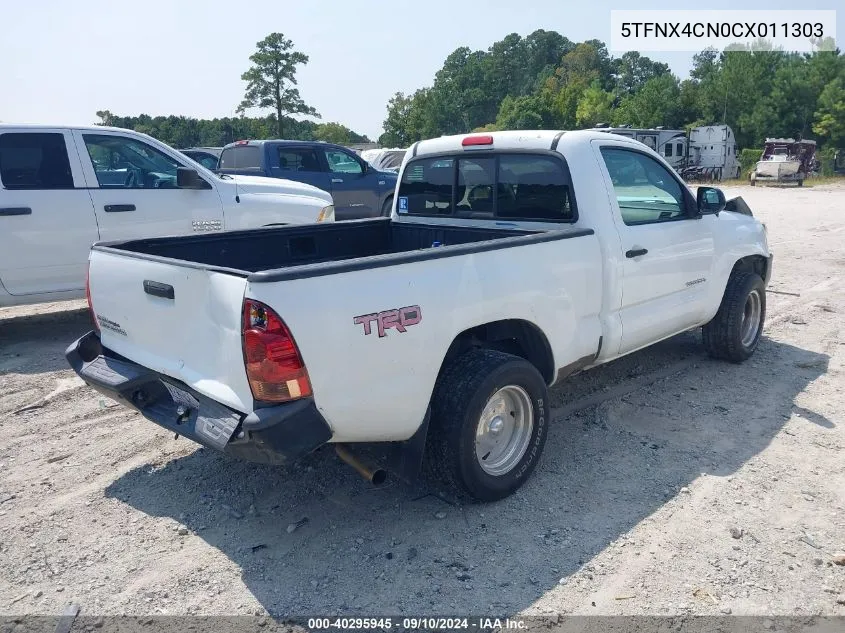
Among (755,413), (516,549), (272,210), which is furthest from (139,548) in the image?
(272,210)

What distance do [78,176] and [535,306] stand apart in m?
4.97

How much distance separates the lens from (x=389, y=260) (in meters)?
2.92

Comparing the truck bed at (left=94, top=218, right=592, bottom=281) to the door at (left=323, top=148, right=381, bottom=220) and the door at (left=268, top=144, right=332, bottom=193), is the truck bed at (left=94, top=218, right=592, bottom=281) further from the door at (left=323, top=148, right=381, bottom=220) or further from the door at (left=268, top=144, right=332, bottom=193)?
the door at (left=323, top=148, right=381, bottom=220)

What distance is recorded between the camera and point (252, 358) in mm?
2711

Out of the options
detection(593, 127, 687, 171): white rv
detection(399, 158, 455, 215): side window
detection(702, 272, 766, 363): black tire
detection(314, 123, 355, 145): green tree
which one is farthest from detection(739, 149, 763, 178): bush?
detection(314, 123, 355, 145): green tree

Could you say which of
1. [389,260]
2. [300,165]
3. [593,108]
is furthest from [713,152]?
[389,260]

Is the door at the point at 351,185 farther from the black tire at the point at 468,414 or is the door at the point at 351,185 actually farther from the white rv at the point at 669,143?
the white rv at the point at 669,143

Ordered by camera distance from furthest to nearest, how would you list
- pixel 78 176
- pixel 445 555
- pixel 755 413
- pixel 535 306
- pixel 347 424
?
pixel 78 176, pixel 755 413, pixel 535 306, pixel 445 555, pixel 347 424

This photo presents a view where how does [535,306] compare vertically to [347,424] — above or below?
above

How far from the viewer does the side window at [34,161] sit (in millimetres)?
6156

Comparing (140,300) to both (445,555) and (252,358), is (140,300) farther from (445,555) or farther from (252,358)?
(445,555)

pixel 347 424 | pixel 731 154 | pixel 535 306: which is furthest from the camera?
pixel 731 154

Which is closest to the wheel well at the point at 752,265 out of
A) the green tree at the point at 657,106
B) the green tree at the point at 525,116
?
the green tree at the point at 657,106

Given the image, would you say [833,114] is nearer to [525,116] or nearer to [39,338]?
[525,116]
